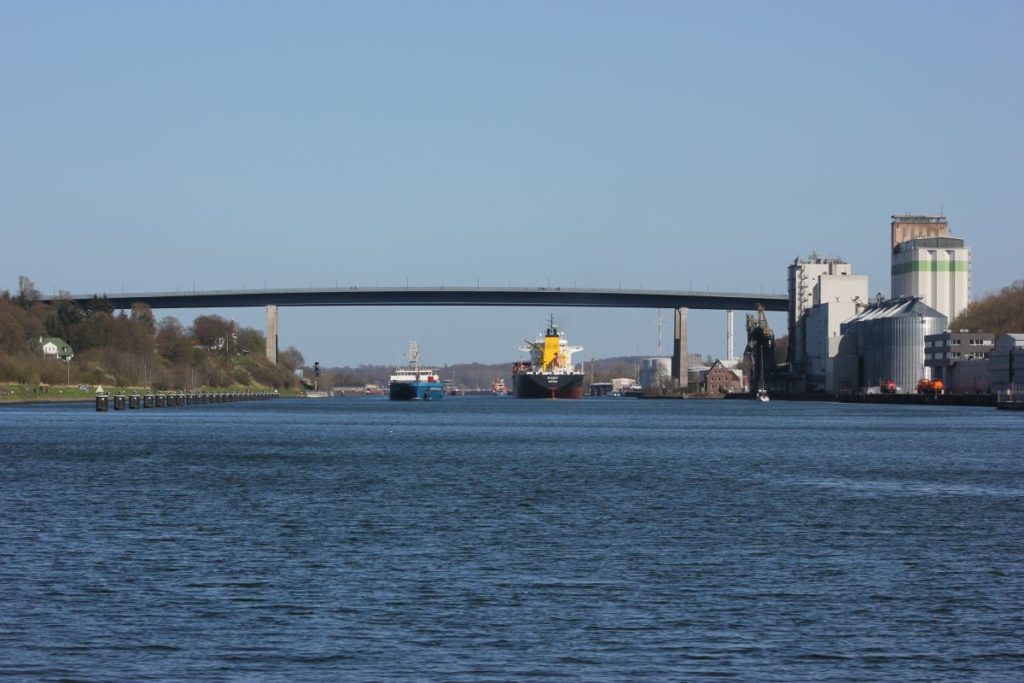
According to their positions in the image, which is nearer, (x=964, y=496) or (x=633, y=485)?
(x=964, y=496)

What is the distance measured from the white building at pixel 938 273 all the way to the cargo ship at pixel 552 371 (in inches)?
1630

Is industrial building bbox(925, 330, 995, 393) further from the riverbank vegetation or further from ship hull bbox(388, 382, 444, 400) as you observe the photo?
the riverbank vegetation

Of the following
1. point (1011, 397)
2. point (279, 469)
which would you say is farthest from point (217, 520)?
point (1011, 397)

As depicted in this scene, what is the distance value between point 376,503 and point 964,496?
14.7 metres

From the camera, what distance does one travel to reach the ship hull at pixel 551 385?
188 meters

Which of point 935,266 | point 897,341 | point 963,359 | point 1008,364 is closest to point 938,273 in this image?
point 935,266

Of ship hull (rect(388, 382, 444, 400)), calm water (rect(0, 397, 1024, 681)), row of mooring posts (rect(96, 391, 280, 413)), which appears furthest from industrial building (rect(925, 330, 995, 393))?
calm water (rect(0, 397, 1024, 681))

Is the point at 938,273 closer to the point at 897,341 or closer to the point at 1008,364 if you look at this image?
the point at 897,341

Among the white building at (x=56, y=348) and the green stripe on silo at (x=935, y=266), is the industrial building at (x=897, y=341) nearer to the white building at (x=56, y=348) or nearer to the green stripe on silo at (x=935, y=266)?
the green stripe on silo at (x=935, y=266)

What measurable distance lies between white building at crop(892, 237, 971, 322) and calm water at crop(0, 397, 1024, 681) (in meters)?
142

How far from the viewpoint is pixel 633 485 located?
41.2 meters

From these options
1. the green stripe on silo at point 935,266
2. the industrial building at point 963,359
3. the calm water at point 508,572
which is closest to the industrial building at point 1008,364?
the industrial building at point 963,359

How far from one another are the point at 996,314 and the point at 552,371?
52.9 m

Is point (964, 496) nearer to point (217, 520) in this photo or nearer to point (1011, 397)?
point (217, 520)
